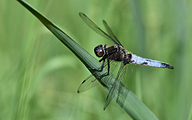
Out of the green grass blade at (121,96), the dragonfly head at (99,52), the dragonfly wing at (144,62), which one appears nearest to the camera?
the green grass blade at (121,96)

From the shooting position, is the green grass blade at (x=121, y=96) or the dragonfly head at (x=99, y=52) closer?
the green grass blade at (x=121, y=96)

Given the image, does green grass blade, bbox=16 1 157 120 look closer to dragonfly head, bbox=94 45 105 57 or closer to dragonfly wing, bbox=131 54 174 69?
dragonfly head, bbox=94 45 105 57

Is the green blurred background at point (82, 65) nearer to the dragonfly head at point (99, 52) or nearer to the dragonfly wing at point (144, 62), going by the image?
the dragonfly wing at point (144, 62)

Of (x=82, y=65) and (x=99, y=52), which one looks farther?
(x=82, y=65)

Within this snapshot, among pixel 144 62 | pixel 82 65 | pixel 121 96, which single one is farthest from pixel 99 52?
pixel 121 96

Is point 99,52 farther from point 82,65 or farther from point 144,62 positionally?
point 144,62

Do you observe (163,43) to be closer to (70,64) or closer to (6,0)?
(70,64)

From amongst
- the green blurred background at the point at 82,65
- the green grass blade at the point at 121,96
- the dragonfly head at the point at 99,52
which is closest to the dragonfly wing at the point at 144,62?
the green blurred background at the point at 82,65

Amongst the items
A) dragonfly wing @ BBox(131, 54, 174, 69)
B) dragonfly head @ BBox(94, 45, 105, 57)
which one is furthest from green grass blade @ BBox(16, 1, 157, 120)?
dragonfly wing @ BBox(131, 54, 174, 69)
